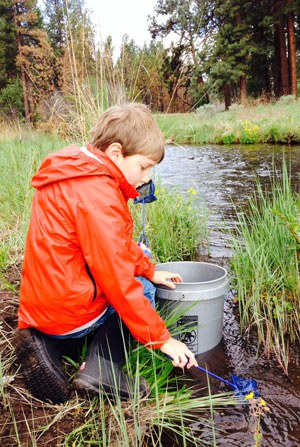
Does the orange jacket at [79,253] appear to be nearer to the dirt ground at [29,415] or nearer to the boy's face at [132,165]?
the boy's face at [132,165]

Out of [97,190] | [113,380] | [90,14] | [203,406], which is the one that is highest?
[90,14]

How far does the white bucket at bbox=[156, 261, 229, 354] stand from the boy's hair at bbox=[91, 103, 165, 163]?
2.18 ft

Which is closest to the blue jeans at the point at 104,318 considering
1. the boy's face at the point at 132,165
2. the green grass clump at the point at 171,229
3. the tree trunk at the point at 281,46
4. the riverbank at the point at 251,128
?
the boy's face at the point at 132,165

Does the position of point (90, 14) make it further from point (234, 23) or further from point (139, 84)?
Answer: point (234, 23)

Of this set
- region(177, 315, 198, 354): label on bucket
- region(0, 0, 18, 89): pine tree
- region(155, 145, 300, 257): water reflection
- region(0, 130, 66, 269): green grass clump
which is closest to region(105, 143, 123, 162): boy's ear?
region(177, 315, 198, 354): label on bucket

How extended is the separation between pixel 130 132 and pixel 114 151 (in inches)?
4.1

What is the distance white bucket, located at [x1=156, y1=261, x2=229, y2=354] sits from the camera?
6.36 ft

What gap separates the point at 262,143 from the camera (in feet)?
36.3

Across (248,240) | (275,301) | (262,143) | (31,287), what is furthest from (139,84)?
(262,143)

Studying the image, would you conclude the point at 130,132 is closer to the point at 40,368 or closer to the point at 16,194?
the point at 40,368

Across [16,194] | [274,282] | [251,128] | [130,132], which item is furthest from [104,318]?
[251,128]

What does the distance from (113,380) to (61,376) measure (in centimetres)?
20

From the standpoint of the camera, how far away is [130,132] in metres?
1.65

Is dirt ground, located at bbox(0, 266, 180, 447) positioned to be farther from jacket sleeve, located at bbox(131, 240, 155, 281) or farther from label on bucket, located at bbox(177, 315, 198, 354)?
jacket sleeve, located at bbox(131, 240, 155, 281)
